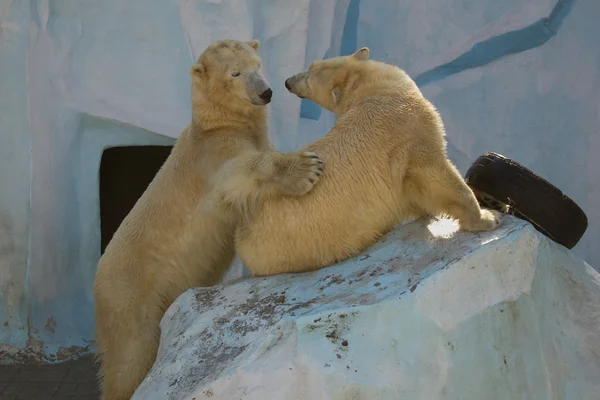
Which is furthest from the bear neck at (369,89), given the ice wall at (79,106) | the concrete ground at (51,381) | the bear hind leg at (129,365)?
the concrete ground at (51,381)

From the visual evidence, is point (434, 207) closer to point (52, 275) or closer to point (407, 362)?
point (407, 362)

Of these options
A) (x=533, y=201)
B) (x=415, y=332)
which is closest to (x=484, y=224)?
(x=533, y=201)

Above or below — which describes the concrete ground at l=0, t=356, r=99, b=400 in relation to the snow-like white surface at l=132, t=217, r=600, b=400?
below

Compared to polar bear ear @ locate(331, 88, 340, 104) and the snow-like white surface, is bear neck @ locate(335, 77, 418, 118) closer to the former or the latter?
polar bear ear @ locate(331, 88, 340, 104)

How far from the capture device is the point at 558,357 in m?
2.30

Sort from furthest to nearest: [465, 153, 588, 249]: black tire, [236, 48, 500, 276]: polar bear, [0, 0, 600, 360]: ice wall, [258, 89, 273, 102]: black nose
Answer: [0, 0, 600, 360]: ice wall
[258, 89, 273, 102]: black nose
[465, 153, 588, 249]: black tire
[236, 48, 500, 276]: polar bear

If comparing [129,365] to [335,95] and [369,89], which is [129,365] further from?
Result: [369,89]

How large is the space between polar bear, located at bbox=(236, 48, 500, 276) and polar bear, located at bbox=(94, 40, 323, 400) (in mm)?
449

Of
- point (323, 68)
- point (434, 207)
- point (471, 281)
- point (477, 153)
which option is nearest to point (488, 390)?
point (471, 281)

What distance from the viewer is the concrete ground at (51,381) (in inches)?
175

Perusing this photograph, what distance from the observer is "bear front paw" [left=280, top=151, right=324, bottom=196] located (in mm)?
2557

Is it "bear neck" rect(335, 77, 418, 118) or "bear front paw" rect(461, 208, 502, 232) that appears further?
"bear neck" rect(335, 77, 418, 118)

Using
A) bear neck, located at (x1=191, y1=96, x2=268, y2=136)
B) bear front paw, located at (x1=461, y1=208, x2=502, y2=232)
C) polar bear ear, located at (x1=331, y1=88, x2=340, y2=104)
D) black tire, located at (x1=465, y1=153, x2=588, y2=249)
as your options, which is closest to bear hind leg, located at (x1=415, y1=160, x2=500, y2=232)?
bear front paw, located at (x1=461, y1=208, x2=502, y2=232)

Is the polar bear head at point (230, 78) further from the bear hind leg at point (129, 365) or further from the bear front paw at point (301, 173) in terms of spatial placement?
the bear hind leg at point (129, 365)
